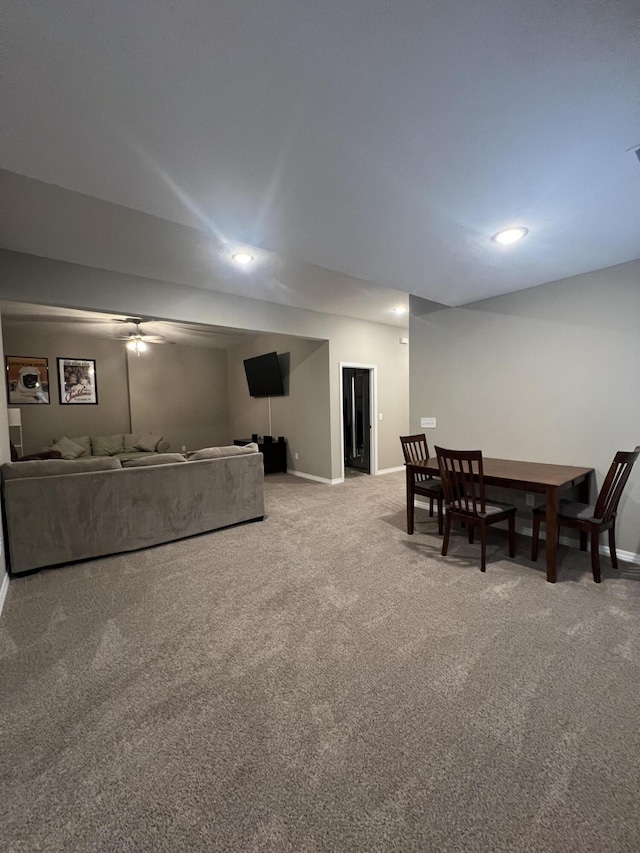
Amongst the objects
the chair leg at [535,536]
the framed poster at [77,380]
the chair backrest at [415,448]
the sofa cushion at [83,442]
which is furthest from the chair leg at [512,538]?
the framed poster at [77,380]

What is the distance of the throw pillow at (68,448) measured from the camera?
20.2ft

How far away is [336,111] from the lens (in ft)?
4.57

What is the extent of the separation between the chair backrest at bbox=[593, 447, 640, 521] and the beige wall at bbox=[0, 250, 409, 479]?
→ 385 centimetres

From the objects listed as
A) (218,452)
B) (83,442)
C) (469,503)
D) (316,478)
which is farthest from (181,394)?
(469,503)

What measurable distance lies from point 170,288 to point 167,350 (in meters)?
4.20

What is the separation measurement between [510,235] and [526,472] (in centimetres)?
190

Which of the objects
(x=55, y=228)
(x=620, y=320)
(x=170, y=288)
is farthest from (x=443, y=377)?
(x=55, y=228)

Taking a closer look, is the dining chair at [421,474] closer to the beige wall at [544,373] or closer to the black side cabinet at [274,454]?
the beige wall at [544,373]

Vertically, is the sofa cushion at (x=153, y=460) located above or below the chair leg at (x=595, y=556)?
above

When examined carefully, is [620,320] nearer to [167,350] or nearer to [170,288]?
[170,288]

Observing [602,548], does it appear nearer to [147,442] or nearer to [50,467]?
[50,467]

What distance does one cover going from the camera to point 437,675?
70.7 inches

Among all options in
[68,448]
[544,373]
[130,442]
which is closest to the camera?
[544,373]

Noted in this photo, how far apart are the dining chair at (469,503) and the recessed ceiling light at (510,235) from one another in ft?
5.02
